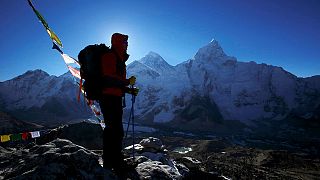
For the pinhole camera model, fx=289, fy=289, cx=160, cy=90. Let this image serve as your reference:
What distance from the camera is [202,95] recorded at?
495ft

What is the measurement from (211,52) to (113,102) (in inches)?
7332

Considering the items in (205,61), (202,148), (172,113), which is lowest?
(202,148)

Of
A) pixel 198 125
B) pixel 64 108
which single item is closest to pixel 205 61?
pixel 198 125

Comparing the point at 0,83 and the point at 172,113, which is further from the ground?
the point at 0,83

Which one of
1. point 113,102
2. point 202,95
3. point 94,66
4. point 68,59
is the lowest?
point 113,102

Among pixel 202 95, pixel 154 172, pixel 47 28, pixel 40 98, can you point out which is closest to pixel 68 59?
pixel 47 28

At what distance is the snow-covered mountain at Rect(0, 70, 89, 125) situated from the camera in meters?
146

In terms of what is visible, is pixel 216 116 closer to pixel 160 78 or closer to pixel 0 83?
pixel 160 78

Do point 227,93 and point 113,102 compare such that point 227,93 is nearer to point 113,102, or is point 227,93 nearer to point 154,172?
point 154,172

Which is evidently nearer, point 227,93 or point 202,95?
point 202,95

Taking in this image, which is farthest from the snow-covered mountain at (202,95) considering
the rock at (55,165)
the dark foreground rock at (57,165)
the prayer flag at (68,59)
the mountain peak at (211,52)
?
the rock at (55,165)

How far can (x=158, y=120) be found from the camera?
137000 millimetres

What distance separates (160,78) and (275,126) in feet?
279

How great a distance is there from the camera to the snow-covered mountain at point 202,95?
13138 centimetres
